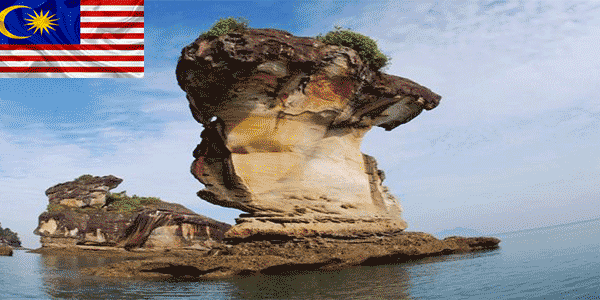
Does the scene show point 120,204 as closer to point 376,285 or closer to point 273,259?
point 273,259

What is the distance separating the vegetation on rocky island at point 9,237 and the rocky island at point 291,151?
7949 cm

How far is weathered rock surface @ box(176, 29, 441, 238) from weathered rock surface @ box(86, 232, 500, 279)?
25.6 inches

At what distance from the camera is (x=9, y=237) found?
3433 inches

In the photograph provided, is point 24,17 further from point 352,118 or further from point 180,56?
point 352,118

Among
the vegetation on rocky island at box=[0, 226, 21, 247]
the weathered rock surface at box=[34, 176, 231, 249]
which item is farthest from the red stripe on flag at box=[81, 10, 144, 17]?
the vegetation on rocky island at box=[0, 226, 21, 247]

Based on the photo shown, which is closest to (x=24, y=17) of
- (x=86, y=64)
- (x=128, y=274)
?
(x=86, y=64)

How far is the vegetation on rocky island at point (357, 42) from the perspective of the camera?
2125cm

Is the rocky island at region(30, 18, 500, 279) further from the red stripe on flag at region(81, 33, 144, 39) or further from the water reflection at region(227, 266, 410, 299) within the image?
the red stripe on flag at region(81, 33, 144, 39)

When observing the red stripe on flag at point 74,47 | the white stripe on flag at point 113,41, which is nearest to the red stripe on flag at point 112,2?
the white stripe on flag at point 113,41

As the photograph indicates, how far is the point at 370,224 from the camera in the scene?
20.9m

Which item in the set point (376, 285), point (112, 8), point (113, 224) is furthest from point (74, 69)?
point (113, 224)

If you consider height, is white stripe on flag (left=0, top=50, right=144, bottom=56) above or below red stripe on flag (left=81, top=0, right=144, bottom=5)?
below

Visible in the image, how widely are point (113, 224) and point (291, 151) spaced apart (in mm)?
33819

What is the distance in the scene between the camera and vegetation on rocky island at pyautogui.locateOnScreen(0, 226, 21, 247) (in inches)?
3228
